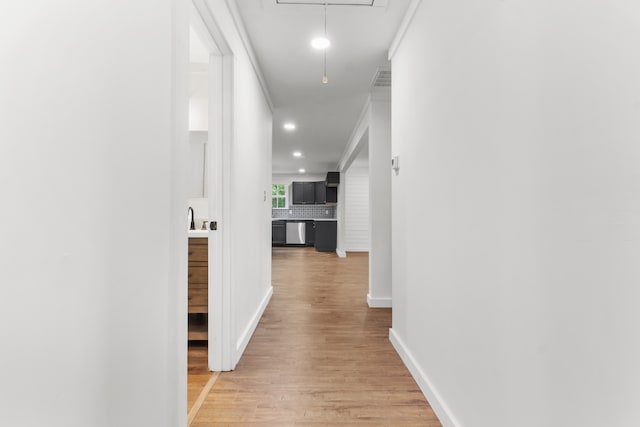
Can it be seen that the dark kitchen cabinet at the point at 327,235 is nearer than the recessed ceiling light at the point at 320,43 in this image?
No

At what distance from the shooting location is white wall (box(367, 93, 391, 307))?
3705 mm

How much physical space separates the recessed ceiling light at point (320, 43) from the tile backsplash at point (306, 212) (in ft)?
26.4

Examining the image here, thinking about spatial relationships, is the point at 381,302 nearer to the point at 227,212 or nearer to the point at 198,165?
the point at 227,212

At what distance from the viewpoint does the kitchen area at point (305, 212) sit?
30.3ft

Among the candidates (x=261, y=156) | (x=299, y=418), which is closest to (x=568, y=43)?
(x=299, y=418)

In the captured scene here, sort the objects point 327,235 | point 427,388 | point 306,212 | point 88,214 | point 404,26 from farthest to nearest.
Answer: point 306,212
point 327,235
point 404,26
point 427,388
point 88,214

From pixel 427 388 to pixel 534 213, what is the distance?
131 centimetres

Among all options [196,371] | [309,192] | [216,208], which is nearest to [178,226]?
[216,208]

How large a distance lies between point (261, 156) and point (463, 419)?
9.12 ft

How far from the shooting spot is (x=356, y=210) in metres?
9.30

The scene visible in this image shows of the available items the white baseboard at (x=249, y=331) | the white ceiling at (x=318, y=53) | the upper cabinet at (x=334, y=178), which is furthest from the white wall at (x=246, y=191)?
the upper cabinet at (x=334, y=178)

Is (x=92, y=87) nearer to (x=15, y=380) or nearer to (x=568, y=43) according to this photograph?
(x=15, y=380)

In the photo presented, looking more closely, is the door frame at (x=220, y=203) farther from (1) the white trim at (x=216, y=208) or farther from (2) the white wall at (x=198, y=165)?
(2) the white wall at (x=198, y=165)

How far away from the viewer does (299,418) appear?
167cm
